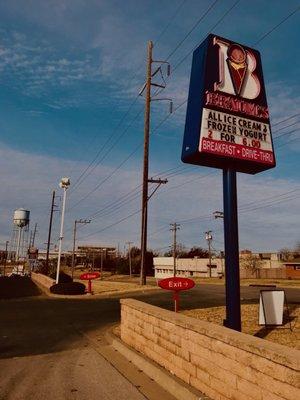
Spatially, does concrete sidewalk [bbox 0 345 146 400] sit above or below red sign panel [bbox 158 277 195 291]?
below

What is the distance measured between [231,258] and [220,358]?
2.80m

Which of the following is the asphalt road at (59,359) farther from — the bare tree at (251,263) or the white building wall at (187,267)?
the white building wall at (187,267)

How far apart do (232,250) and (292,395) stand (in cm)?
414

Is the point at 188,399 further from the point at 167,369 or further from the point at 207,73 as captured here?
the point at 207,73

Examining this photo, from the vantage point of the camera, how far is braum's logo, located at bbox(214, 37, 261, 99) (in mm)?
8844

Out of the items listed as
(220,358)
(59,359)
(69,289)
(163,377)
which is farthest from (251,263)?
(220,358)

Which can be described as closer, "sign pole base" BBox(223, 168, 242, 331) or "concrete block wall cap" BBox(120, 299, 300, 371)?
"concrete block wall cap" BBox(120, 299, 300, 371)

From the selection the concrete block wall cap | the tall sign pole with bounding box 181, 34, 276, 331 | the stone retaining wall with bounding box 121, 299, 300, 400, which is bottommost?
the stone retaining wall with bounding box 121, 299, 300, 400

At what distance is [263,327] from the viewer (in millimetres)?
10391

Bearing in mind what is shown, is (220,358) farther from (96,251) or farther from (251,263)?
(96,251)

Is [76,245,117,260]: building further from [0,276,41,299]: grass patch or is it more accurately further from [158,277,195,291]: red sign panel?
[158,277,195,291]: red sign panel

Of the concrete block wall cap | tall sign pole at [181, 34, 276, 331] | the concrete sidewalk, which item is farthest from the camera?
tall sign pole at [181, 34, 276, 331]

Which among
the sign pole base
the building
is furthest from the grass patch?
the building

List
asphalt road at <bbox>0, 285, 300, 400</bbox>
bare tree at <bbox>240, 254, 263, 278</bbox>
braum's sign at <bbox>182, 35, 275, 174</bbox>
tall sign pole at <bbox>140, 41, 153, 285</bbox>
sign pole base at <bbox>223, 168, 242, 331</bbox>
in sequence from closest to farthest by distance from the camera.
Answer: asphalt road at <bbox>0, 285, 300, 400</bbox> < sign pole base at <bbox>223, 168, 242, 331</bbox> < braum's sign at <bbox>182, 35, 275, 174</bbox> < tall sign pole at <bbox>140, 41, 153, 285</bbox> < bare tree at <bbox>240, 254, 263, 278</bbox>
